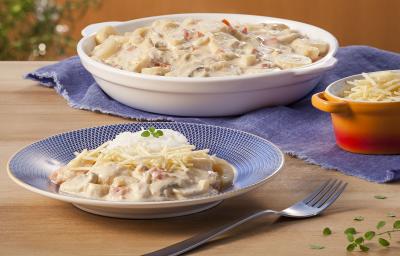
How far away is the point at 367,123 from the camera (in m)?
1.72

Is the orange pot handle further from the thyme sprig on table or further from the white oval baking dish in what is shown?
the thyme sprig on table

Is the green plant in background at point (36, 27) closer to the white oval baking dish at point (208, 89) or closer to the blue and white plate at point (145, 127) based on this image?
the white oval baking dish at point (208, 89)

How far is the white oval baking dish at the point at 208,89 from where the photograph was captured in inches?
75.8

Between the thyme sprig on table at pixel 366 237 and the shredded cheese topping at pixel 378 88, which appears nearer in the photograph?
the thyme sprig on table at pixel 366 237

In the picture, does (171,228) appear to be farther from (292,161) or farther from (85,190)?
(292,161)

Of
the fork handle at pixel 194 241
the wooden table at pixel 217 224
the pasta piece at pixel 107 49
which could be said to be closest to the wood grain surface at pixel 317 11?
the pasta piece at pixel 107 49

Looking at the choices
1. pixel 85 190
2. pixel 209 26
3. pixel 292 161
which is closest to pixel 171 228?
pixel 85 190

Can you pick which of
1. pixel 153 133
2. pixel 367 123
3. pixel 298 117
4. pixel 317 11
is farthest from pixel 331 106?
pixel 317 11

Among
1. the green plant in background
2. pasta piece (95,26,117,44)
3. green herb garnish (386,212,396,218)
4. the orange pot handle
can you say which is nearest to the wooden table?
green herb garnish (386,212,396,218)

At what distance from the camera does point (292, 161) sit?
5.59 ft

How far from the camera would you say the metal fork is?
4.13 ft

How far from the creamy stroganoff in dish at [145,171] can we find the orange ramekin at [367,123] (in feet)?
1.08

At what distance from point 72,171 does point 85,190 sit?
84 mm

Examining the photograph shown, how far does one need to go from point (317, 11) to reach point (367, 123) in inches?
106
